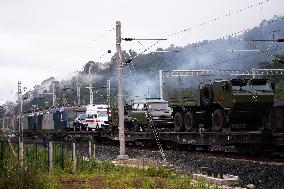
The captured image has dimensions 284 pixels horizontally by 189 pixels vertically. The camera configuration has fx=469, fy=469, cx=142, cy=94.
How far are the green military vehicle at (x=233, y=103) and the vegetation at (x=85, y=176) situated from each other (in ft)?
19.4

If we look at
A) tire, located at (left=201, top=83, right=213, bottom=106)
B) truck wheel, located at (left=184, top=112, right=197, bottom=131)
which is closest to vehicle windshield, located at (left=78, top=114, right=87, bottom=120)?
truck wheel, located at (left=184, top=112, right=197, bottom=131)

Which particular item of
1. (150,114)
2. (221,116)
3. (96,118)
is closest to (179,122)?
(150,114)

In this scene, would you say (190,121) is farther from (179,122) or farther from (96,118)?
(96,118)

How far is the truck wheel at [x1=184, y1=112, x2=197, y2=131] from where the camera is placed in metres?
21.0

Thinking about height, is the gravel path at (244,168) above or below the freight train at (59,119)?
below

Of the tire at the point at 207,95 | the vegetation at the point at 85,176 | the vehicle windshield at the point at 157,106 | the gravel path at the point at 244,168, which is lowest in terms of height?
the gravel path at the point at 244,168

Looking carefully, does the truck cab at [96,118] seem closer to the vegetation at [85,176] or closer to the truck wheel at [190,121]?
the truck wheel at [190,121]

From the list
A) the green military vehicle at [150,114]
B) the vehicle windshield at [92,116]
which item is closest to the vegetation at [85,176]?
the green military vehicle at [150,114]

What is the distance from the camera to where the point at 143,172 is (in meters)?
13.2

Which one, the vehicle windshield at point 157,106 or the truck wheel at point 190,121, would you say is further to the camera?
the vehicle windshield at point 157,106

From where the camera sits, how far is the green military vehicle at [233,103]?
18.2 metres

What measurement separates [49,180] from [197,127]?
36.9ft

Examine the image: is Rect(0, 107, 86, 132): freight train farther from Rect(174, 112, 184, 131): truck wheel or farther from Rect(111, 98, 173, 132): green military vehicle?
Rect(174, 112, 184, 131): truck wheel

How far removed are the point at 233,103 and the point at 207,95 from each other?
78.2 inches
